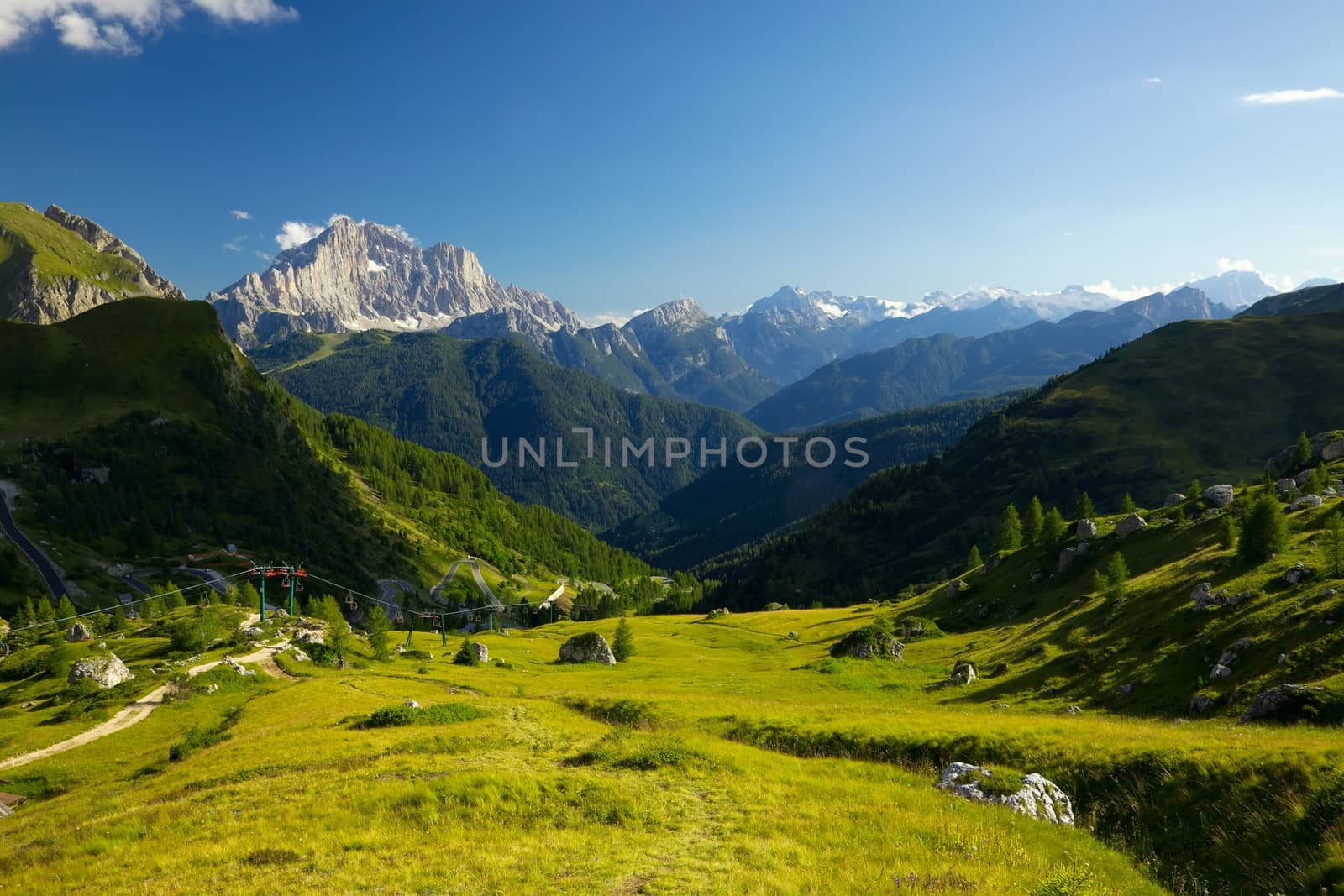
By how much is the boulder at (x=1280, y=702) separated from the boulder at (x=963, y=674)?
2563 centimetres

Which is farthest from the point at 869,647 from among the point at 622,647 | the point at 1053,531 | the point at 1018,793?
Result: the point at 1018,793

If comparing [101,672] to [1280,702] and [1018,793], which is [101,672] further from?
[1280,702]

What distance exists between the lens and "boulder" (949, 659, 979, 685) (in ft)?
177

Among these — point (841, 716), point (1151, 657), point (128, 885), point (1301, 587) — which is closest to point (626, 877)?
point (128, 885)

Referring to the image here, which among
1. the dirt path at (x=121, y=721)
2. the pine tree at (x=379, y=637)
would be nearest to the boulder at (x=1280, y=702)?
the dirt path at (x=121, y=721)

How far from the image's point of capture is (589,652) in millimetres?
88812

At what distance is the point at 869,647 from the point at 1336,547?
4172 centimetres

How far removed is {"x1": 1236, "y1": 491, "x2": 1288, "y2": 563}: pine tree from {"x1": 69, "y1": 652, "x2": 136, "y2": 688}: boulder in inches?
3905

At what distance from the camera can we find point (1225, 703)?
110ft

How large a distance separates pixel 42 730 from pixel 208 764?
29.0 metres

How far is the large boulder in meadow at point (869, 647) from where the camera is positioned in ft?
239

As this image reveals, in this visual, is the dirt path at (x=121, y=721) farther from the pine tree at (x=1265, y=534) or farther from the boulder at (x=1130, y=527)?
the boulder at (x=1130, y=527)

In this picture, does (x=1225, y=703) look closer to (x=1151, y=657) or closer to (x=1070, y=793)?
(x=1151, y=657)

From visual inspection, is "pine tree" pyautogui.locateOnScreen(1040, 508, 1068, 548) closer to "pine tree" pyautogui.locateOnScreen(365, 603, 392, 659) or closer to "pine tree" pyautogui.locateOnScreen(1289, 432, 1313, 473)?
"pine tree" pyautogui.locateOnScreen(1289, 432, 1313, 473)
